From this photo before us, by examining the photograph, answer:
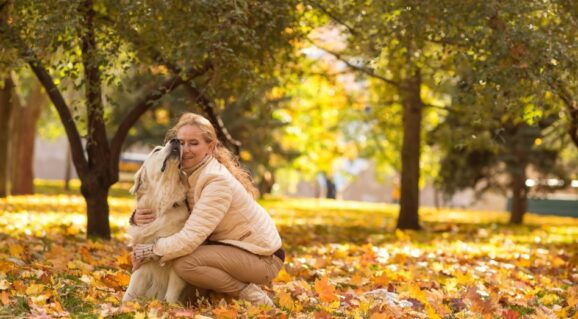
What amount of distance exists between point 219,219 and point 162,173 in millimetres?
507

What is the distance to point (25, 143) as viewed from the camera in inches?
957

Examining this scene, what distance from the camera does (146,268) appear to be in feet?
18.8

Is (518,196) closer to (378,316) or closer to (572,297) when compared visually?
(572,297)

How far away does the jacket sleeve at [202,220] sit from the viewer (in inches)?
216

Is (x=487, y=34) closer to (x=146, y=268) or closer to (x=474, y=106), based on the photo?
(x=474, y=106)

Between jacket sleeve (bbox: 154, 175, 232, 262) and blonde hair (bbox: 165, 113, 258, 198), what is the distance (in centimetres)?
35

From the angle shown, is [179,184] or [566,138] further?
[566,138]

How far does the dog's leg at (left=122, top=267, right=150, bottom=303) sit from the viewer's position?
568 cm

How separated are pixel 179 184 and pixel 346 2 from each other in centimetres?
629

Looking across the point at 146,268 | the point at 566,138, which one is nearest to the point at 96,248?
the point at 146,268

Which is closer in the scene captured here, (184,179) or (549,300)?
(184,179)

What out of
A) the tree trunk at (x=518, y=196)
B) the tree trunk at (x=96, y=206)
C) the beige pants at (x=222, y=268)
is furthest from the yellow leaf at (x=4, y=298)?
the tree trunk at (x=518, y=196)

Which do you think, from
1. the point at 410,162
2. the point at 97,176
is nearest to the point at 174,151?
the point at 97,176

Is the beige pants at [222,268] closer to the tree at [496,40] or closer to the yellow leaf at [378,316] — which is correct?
the yellow leaf at [378,316]
